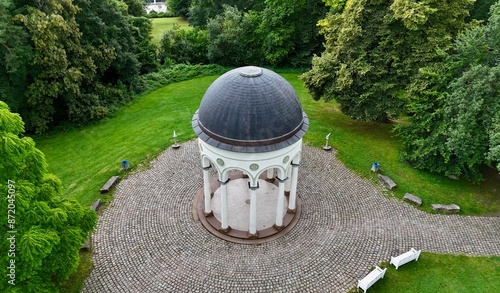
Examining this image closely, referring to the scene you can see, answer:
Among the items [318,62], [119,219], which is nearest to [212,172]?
[119,219]

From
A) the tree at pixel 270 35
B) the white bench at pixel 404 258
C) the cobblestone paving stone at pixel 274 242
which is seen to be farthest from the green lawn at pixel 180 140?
the tree at pixel 270 35

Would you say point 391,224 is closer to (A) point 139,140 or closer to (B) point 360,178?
(B) point 360,178

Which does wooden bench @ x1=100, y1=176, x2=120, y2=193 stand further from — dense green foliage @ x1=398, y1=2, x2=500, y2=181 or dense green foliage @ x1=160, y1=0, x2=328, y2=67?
dense green foliage @ x1=160, y1=0, x2=328, y2=67

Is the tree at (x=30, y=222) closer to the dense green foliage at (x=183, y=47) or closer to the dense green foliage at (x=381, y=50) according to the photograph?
the dense green foliage at (x=381, y=50)

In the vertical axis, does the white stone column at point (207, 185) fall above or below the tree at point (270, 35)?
below

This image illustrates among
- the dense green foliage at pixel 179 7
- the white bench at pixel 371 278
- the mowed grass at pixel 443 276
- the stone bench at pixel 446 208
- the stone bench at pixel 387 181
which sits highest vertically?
the dense green foliage at pixel 179 7

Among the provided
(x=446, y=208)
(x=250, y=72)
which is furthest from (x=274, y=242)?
(x=446, y=208)
